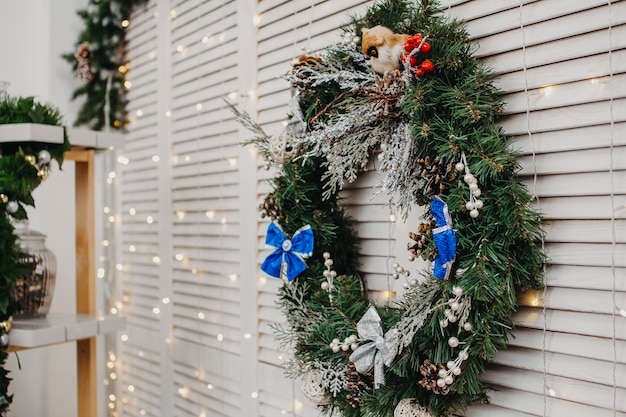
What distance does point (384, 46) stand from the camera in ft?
4.14

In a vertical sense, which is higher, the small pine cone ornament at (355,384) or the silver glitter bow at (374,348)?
the silver glitter bow at (374,348)

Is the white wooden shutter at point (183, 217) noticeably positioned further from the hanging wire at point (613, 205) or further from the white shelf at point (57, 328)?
the hanging wire at point (613, 205)

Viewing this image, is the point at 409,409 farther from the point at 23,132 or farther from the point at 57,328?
the point at 23,132

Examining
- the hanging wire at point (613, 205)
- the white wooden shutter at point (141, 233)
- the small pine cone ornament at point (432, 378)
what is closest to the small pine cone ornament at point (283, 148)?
the small pine cone ornament at point (432, 378)

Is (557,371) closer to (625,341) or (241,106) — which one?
(625,341)

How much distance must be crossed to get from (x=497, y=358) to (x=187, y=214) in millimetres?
1412

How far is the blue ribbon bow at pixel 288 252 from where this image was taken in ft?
4.96

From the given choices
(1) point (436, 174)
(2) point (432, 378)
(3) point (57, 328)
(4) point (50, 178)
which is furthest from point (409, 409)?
(4) point (50, 178)

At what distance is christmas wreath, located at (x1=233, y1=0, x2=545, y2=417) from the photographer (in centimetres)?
111

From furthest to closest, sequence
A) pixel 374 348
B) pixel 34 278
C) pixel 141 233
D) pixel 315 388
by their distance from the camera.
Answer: pixel 141 233 < pixel 34 278 < pixel 315 388 < pixel 374 348

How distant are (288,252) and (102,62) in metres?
1.61

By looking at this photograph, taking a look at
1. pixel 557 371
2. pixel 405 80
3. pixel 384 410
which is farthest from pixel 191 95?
pixel 557 371

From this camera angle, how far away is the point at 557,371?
114 centimetres

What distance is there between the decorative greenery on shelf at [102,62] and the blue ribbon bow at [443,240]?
186 centimetres
